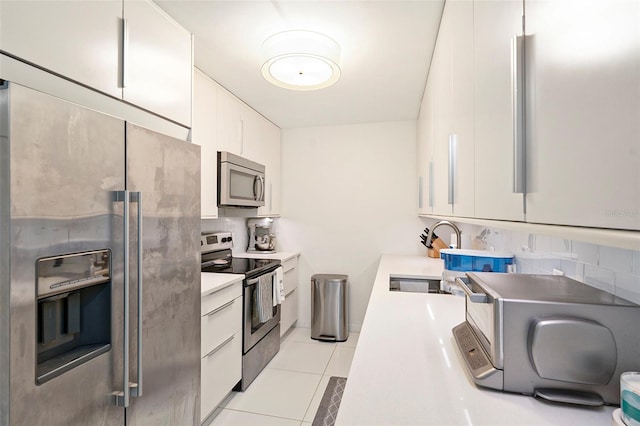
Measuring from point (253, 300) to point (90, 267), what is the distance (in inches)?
61.2

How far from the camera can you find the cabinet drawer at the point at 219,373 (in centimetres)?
189

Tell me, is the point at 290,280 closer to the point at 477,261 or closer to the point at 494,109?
the point at 477,261

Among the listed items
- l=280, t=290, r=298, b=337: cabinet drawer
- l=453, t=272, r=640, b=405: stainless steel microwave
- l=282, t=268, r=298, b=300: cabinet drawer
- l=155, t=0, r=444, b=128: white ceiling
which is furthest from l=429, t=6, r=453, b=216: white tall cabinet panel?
l=280, t=290, r=298, b=337: cabinet drawer

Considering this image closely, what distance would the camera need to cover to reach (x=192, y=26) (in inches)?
67.2

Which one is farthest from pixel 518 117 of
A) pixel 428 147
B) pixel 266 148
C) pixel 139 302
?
pixel 266 148

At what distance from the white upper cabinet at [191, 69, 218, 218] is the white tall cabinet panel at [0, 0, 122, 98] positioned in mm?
920

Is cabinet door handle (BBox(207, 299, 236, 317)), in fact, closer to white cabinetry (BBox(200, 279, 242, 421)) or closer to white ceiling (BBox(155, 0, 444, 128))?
white cabinetry (BBox(200, 279, 242, 421))

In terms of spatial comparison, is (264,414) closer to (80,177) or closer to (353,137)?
(80,177)

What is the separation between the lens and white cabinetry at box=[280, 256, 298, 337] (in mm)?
3283

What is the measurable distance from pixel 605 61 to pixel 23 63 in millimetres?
1445

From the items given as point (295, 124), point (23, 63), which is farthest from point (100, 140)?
point (295, 124)

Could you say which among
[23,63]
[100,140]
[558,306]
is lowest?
[558,306]

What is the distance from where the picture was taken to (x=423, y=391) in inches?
33.9

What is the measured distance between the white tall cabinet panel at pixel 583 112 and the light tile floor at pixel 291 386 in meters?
2.14
